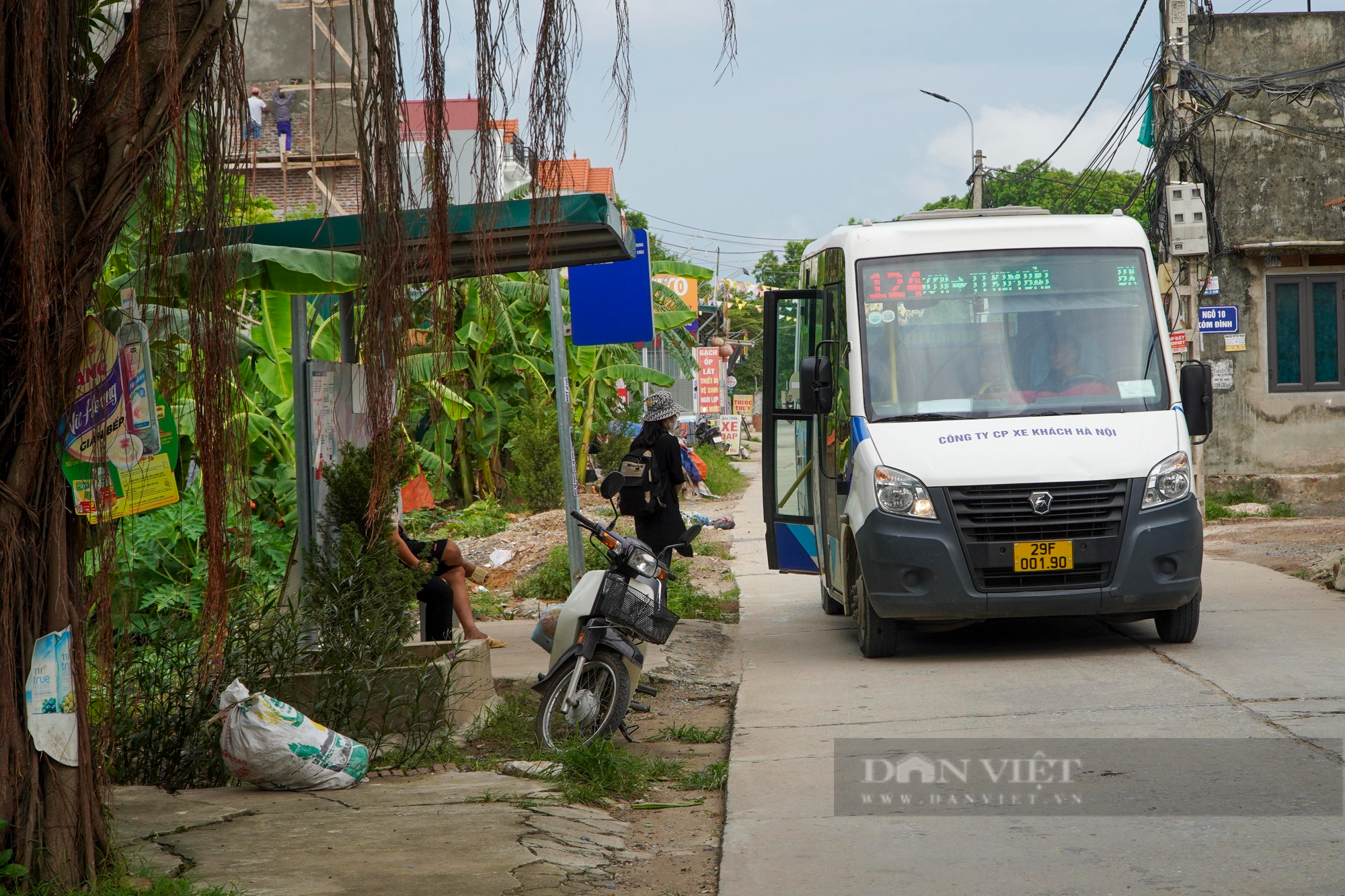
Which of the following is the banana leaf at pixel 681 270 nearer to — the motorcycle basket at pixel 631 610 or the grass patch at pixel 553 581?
the grass patch at pixel 553 581

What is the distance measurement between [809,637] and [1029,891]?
6.13 metres

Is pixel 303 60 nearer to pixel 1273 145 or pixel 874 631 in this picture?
pixel 874 631

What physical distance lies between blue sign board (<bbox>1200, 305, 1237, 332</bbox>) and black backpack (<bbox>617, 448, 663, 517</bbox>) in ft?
35.5

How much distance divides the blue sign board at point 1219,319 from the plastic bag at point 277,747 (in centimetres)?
1525

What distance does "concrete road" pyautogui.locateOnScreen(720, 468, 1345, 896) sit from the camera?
434 centimetres

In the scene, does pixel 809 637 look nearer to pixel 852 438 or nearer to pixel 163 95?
pixel 852 438

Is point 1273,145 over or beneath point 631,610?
over

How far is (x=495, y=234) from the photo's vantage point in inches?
137

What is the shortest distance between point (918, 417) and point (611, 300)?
9.41 feet

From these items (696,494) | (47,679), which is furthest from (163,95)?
(696,494)

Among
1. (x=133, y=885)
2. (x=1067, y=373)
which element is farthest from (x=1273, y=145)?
(x=133, y=885)

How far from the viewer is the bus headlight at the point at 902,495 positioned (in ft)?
27.1

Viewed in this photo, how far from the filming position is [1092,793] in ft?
17.1

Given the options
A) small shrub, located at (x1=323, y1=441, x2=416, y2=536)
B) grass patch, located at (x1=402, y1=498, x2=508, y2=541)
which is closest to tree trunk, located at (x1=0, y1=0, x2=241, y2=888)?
small shrub, located at (x1=323, y1=441, x2=416, y2=536)
